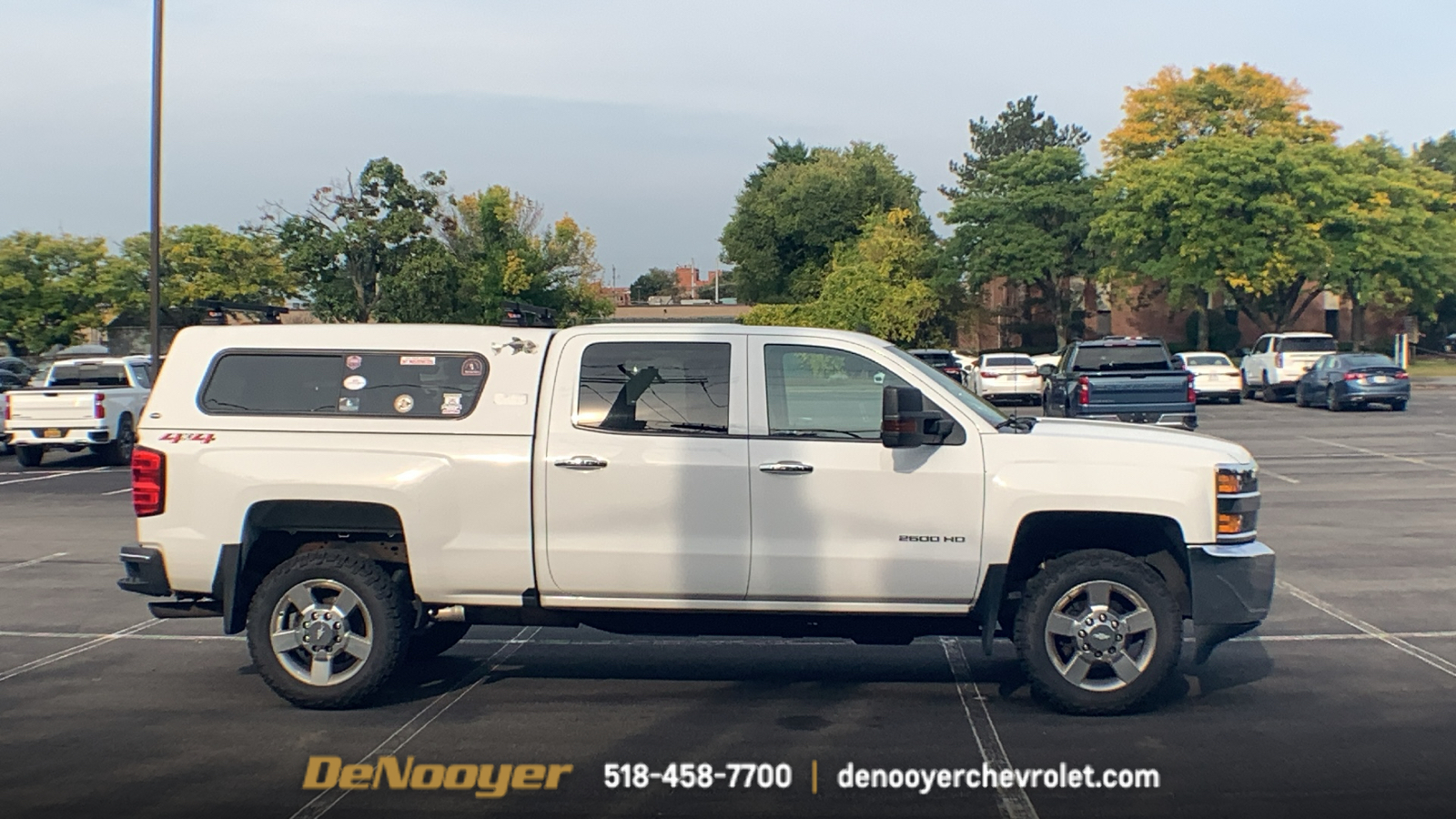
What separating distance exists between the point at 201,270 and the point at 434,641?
51.0 m

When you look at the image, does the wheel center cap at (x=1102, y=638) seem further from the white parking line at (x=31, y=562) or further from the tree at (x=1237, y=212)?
the tree at (x=1237, y=212)

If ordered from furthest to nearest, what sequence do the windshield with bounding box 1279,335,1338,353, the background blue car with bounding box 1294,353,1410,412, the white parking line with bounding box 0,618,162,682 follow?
the windshield with bounding box 1279,335,1338,353 → the background blue car with bounding box 1294,353,1410,412 → the white parking line with bounding box 0,618,162,682

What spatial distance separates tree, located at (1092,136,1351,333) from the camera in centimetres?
4844

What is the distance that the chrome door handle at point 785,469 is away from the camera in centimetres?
632

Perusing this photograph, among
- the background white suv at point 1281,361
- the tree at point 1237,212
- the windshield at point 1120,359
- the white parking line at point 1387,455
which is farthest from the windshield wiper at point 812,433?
the tree at point 1237,212

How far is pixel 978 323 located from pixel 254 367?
56516 millimetres

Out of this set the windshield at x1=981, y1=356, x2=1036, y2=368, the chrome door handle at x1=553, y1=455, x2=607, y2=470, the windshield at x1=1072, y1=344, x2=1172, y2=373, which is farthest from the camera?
the windshield at x1=981, y1=356, x2=1036, y2=368

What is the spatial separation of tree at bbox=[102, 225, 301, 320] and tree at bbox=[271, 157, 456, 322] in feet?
70.3

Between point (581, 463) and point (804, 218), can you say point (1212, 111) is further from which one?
point (581, 463)

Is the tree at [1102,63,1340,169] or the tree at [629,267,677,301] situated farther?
the tree at [629,267,677,301]

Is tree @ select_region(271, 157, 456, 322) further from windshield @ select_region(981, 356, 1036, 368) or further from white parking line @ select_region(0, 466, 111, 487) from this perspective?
windshield @ select_region(981, 356, 1036, 368)

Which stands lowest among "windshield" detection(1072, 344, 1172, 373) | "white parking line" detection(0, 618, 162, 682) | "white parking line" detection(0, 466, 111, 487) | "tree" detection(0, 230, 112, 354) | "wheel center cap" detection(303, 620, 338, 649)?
"white parking line" detection(0, 618, 162, 682)

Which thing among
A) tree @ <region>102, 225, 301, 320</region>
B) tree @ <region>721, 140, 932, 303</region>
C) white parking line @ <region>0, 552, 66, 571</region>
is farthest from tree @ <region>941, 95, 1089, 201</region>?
white parking line @ <region>0, 552, 66, 571</region>

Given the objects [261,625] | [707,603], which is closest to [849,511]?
[707,603]
